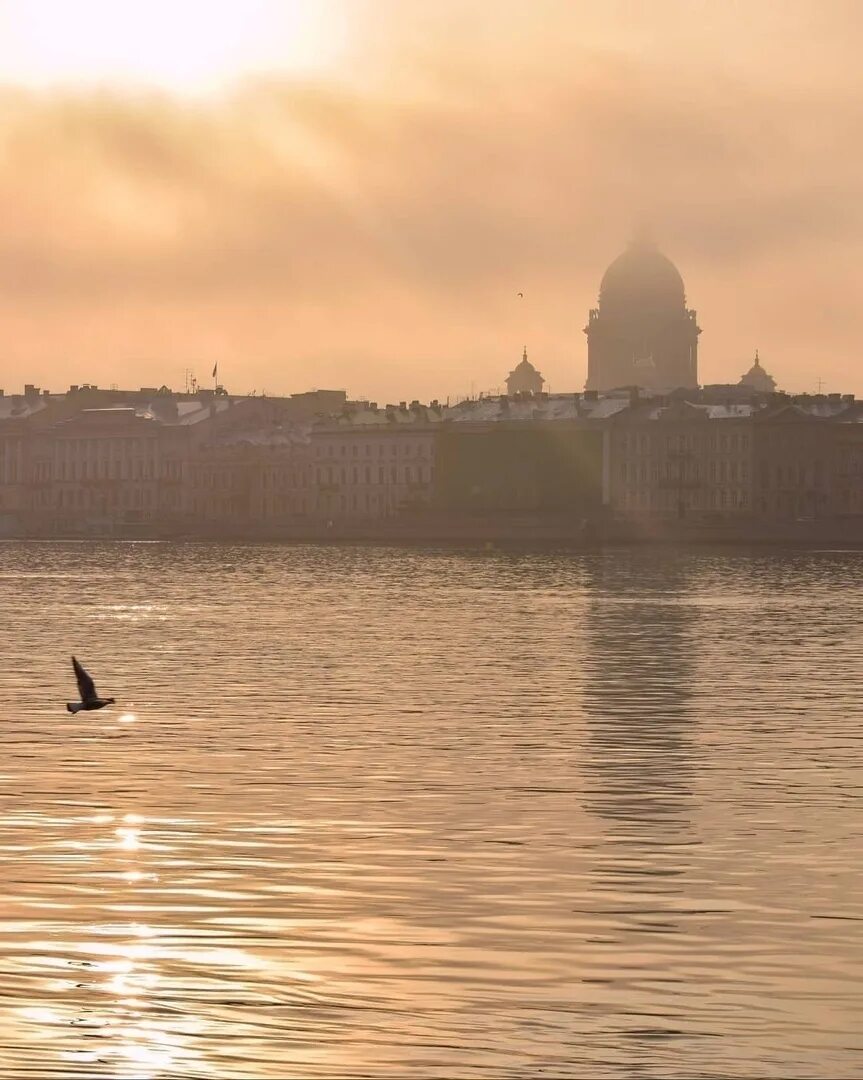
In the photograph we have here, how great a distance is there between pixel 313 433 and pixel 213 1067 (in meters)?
131

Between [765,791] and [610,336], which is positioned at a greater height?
[610,336]

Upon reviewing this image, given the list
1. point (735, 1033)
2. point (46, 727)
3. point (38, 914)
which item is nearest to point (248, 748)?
point (46, 727)

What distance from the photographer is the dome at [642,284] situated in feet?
581

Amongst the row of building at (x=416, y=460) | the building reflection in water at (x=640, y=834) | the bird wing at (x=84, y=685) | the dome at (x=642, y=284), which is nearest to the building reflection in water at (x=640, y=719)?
the building reflection in water at (x=640, y=834)

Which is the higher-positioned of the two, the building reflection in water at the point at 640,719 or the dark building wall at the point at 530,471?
the dark building wall at the point at 530,471

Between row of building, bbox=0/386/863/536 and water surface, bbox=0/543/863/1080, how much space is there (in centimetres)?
9017

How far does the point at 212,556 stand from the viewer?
107 m

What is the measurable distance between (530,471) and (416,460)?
9336mm

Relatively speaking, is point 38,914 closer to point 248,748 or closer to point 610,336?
point 248,748

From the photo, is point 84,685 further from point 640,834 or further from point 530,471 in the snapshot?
point 530,471

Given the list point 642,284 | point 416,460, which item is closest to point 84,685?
point 416,460

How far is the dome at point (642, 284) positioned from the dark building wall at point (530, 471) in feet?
155

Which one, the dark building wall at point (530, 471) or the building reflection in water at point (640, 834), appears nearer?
the building reflection in water at point (640, 834)

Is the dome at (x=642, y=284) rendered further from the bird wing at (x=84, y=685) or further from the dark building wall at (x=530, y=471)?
the bird wing at (x=84, y=685)
